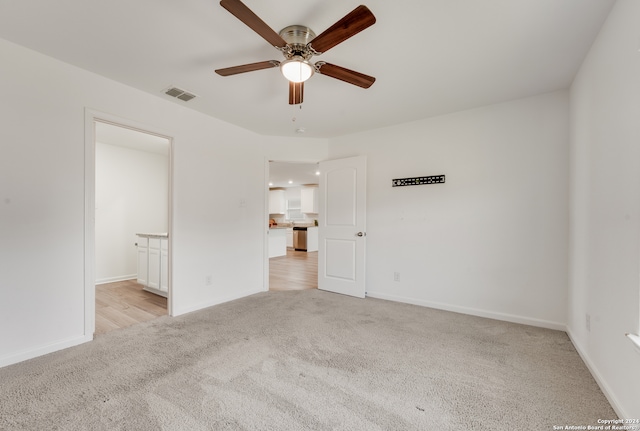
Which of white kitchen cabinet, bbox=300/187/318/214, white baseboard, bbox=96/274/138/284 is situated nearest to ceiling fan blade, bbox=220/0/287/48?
white baseboard, bbox=96/274/138/284

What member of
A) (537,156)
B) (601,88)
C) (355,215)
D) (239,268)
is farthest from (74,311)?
(537,156)

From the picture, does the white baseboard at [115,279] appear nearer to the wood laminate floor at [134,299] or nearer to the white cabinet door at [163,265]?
the wood laminate floor at [134,299]

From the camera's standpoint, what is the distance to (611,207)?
1748 mm

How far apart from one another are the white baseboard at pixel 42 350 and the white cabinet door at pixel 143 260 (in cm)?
183

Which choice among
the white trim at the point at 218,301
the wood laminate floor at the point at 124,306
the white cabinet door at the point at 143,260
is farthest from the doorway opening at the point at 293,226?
the white cabinet door at the point at 143,260

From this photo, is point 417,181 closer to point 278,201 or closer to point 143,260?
point 143,260

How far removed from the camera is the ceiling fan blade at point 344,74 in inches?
75.8

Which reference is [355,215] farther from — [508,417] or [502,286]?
[508,417]

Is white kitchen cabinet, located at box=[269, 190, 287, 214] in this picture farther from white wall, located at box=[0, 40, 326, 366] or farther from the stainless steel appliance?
white wall, located at box=[0, 40, 326, 366]

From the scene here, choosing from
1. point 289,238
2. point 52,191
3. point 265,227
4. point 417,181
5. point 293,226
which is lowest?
point 289,238

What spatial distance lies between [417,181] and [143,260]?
4.29m

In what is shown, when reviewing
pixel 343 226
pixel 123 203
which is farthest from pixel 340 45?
pixel 123 203

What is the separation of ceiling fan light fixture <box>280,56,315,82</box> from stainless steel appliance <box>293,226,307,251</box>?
743 centimetres

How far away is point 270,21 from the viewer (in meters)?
1.83
